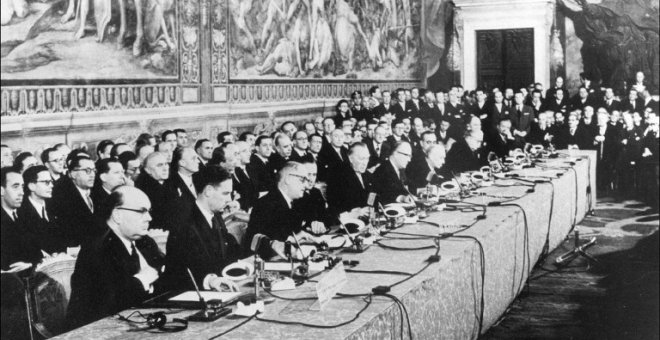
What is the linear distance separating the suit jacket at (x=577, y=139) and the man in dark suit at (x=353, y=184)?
5.99 meters

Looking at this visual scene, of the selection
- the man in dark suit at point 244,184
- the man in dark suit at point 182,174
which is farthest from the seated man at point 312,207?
the man in dark suit at point 244,184

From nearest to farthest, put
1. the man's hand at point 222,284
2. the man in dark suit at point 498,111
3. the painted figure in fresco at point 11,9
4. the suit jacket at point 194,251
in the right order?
the man's hand at point 222,284, the suit jacket at point 194,251, the painted figure in fresco at point 11,9, the man in dark suit at point 498,111

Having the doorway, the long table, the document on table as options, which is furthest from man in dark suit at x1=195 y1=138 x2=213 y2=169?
the doorway

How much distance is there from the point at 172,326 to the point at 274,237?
1.97m

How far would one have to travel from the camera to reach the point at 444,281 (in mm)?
4066

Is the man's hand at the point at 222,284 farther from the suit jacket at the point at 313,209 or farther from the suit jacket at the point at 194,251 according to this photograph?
the suit jacket at the point at 313,209

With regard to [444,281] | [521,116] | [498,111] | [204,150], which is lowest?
[444,281]

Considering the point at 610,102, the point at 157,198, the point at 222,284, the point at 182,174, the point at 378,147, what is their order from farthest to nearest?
the point at 610,102
the point at 378,147
the point at 182,174
the point at 157,198
the point at 222,284

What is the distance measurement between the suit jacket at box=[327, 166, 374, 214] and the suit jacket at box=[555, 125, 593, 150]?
19.3ft

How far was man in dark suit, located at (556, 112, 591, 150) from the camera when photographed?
1200 cm

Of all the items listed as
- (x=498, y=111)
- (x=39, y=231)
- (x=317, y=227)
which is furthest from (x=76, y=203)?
(x=498, y=111)

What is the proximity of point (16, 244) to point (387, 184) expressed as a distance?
340 cm

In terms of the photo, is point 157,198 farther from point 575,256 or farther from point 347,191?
point 575,256

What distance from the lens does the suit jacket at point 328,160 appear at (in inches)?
311
